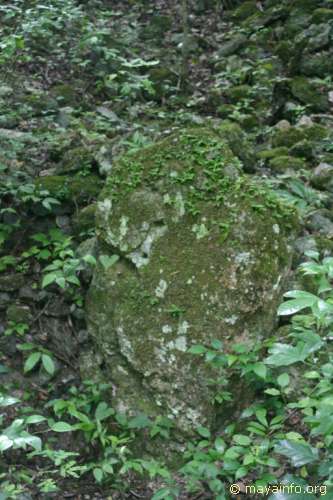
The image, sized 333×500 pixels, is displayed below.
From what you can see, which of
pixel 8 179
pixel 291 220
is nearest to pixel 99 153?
pixel 8 179

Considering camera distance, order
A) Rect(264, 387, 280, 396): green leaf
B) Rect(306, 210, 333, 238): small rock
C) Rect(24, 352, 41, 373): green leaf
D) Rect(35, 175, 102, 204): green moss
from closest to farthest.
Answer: Rect(264, 387, 280, 396): green leaf < Rect(24, 352, 41, 373): green leaf < Rect(306, 210, 333, 238): small rock < Rect(35, 175, 102, 204): green moss

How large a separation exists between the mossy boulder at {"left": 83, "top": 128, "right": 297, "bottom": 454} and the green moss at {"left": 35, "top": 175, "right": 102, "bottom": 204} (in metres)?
0.68

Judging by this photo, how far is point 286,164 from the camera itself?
15.8 feet

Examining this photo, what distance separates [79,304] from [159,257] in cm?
69

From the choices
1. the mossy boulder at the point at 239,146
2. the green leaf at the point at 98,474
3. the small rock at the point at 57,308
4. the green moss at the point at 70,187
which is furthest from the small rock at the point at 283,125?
the green leaf at the point at 98,474

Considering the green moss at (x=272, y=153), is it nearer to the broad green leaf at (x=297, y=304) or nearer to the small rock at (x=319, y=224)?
the small rock at (x=319, y=224)

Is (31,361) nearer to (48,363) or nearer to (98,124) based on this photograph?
(48,363)

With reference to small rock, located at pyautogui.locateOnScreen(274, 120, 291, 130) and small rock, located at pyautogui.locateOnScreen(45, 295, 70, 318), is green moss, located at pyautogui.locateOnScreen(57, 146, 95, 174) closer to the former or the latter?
small rock, located at pyautogui.locateOnScreen(45, 295, 70, 318)

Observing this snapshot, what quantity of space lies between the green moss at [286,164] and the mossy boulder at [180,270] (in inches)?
45.3

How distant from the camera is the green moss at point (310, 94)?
587cm

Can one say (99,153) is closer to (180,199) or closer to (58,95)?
(180,199)

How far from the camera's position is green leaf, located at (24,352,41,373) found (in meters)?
3.49

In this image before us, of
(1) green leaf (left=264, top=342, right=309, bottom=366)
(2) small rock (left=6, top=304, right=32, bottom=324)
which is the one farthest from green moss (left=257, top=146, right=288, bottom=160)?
(1) green leaf (left=264, top=342, right=309, bottom=366)

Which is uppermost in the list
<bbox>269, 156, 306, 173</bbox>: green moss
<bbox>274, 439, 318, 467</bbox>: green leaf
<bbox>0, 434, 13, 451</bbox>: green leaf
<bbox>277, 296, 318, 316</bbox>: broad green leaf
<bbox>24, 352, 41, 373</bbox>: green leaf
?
<bbox>277, 296, 318, 316</bbox>: broad green leaf
